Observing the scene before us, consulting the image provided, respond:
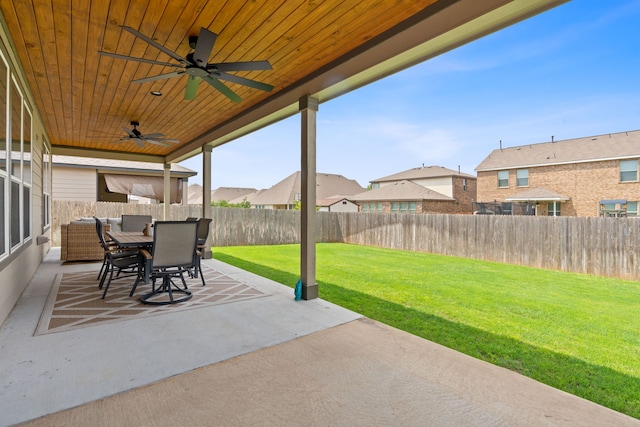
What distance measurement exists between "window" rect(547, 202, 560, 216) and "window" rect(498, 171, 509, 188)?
2096mm

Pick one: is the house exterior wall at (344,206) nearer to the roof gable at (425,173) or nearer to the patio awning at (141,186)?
the roof gable at (425,173)

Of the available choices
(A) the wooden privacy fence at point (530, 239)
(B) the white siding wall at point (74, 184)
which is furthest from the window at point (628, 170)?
(B) the white siding wall at point (74, 184)

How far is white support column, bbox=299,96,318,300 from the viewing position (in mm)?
4363

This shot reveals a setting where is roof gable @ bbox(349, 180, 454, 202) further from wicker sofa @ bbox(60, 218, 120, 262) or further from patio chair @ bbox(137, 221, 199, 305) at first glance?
patio chair @ bbox(137, 221, 199, 305)

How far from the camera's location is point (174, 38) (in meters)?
3.25

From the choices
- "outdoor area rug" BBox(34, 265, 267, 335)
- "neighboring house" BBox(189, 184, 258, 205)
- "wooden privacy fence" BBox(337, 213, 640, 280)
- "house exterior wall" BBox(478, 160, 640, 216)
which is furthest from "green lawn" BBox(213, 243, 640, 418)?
"neighboring house" BBox(189, 184, 258, 205)

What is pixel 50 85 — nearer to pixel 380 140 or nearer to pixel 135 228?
pixel 135 228

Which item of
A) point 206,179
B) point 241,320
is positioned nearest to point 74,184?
point 206,179

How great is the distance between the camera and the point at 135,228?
272 inches

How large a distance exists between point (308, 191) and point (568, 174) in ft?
49.1

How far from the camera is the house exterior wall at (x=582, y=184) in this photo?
13.1 m

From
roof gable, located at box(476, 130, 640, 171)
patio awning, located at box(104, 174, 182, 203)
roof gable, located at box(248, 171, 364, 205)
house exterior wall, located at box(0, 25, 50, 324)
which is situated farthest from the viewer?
roof gable, located at box(248, 171, 364, 205)

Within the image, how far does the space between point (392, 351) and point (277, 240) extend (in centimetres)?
1018

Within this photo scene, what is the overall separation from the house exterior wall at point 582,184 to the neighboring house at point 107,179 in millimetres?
15279
